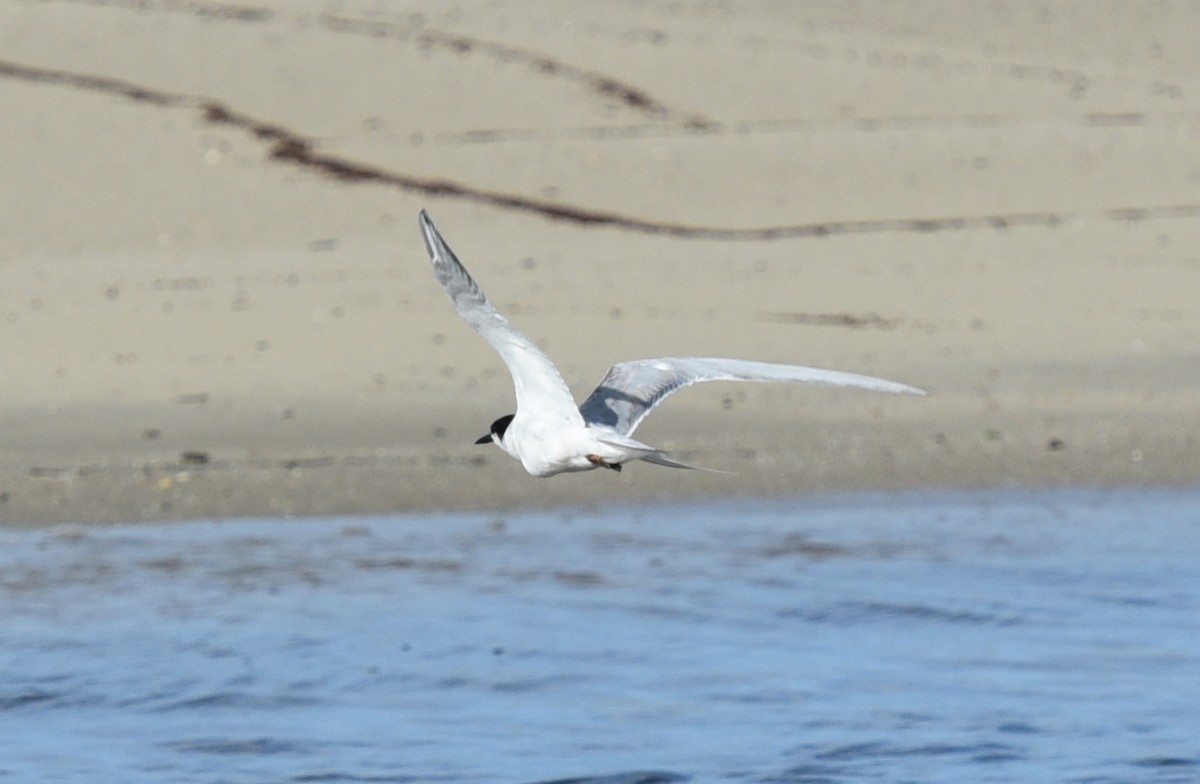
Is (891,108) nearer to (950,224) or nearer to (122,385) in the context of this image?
(950,224)

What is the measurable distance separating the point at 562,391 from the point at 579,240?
337 inches

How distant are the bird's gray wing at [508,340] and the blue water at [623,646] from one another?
150cm

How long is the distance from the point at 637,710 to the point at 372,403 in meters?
3.87

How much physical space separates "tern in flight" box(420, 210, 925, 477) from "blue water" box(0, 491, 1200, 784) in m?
1.39

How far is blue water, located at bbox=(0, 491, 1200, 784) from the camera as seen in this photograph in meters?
6.63

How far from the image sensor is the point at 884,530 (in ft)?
30.0

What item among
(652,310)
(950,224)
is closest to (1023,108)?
(950,224)

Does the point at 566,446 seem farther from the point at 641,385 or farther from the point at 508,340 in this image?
the point at 641,385

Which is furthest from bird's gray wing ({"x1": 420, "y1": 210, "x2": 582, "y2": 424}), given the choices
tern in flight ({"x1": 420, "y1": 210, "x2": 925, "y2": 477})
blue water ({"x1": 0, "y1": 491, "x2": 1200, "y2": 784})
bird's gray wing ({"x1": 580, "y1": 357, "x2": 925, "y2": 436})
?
blue water ({"x1": 0, "y1": 491, "x2": 1200, "y2": 784})

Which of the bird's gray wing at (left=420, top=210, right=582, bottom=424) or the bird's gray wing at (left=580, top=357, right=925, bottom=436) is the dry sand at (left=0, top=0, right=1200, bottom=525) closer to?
the bird's gray wing at (left=580, top=357, right=925, bottom=436)

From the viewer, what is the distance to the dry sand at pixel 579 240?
10.0m

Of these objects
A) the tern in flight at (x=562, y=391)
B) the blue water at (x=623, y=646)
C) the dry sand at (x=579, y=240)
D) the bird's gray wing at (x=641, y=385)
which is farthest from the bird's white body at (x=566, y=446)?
the dry sand at (x=579, y=240)

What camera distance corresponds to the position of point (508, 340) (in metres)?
5.40

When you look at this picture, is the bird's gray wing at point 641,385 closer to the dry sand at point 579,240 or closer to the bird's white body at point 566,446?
the bird's white body at point 566,446
